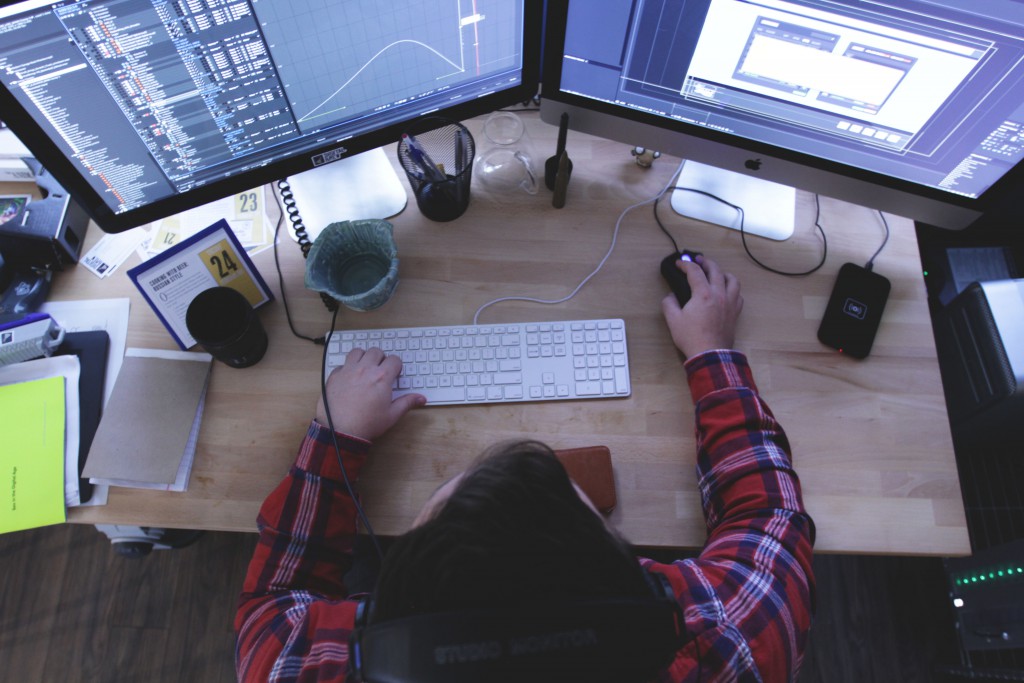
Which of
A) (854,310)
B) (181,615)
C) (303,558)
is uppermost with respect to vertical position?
(854,310)

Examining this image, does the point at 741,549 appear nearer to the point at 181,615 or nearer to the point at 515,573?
the point at 515,573

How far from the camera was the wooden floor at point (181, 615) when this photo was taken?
1.44 m

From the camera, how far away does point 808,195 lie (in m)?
1.05

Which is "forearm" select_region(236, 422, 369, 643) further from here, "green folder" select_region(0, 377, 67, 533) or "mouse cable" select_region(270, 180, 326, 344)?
"green folder" select_region(0, 377, 67, 533)

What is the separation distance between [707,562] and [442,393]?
42 cm

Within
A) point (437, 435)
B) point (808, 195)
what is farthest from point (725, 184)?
point (437, 435)

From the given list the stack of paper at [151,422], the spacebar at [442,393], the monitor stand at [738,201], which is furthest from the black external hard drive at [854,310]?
the stack of paper at [151,422]

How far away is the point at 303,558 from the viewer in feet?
2.66

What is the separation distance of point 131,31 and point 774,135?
80cm

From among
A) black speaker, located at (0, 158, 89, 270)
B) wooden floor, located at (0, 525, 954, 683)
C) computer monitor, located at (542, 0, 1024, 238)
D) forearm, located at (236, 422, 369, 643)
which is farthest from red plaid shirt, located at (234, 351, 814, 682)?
wooden floor, located at (0, 525, 954, 683)

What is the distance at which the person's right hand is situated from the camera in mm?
889

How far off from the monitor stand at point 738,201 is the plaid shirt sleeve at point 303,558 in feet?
2.16

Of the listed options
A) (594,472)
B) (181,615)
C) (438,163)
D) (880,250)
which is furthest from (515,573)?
(181,615)

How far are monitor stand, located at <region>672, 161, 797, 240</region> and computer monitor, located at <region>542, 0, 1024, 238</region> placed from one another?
0.10 m
